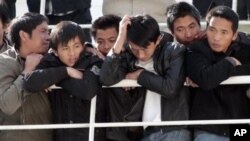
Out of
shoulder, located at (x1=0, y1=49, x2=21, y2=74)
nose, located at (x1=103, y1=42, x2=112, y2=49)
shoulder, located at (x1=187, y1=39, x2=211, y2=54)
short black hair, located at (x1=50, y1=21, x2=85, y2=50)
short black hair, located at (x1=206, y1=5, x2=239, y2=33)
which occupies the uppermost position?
short black hair, located at (x1=206, y1=5, x2=239, y2=33)

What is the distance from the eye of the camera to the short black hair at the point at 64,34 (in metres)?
4.09

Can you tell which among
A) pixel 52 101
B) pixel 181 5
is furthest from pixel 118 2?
pixel 52 101

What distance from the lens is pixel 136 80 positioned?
3.98 m

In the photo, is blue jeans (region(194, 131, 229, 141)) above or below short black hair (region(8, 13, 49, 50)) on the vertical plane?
below

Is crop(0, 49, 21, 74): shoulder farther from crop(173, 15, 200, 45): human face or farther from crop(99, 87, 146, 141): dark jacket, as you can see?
crop(173, 15, 200, 45): human face

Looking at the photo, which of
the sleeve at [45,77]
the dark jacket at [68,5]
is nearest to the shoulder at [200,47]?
the sleeve at [45,77]

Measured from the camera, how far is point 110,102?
13.7 ft

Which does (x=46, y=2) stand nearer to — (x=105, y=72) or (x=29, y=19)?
(x=29, y=19)

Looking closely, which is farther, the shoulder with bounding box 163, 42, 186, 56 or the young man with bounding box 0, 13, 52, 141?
the young man with bounding box 0, 13, 52, 141

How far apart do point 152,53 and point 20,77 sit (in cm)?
84

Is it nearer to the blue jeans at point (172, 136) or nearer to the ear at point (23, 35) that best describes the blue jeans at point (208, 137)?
the blue jeans at point (172, 136)

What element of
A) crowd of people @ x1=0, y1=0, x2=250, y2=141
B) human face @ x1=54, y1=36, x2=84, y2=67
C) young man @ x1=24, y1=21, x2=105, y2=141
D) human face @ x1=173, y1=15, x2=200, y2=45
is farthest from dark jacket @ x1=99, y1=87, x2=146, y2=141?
human face @ x1=173, y1=15, x2=200, y2=45

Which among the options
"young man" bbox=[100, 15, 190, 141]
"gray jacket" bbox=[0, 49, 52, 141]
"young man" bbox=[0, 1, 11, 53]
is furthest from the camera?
"young man" bbox=[0, 1, 11, 53]

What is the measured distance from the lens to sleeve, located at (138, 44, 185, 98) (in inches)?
153
